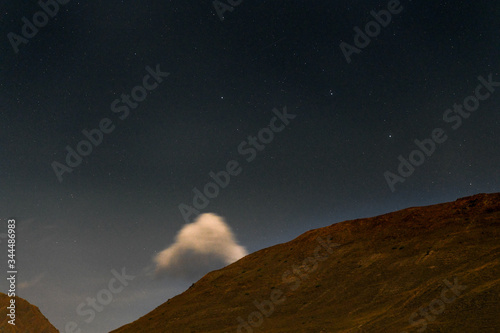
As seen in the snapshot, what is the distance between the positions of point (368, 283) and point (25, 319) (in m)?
182

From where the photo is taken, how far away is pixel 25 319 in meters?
157

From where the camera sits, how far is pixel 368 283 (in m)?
31.3

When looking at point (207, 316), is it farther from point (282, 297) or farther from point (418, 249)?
point (418, 249)

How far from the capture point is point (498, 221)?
3341 cm

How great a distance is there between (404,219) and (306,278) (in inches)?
621

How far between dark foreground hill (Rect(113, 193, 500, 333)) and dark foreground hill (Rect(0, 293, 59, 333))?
137 metres

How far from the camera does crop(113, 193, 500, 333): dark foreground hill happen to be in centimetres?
2045

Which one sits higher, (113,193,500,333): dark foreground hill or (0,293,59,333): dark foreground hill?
(0,293,59,333): dark foreground hill

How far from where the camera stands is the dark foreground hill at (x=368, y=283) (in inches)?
805

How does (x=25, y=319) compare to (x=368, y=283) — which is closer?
(x=368, y=283)

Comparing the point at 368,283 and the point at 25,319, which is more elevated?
the point at 25,319

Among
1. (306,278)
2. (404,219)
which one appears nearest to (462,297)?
(306,278)

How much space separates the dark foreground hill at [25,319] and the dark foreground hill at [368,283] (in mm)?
137380

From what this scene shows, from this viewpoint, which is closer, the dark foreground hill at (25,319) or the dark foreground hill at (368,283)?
the dark foreground hill at (368,283)
